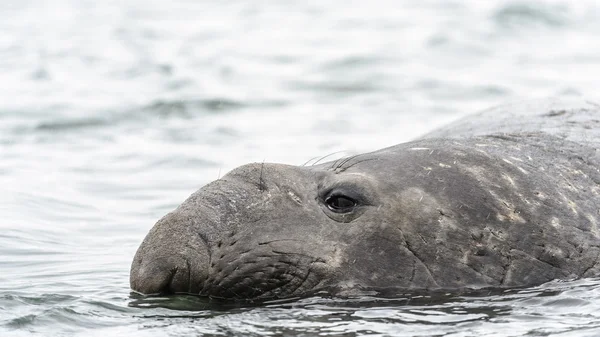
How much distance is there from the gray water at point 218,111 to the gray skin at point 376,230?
0.14 metres

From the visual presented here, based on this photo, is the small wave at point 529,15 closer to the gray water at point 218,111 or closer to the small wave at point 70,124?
the gray water at point 218,111

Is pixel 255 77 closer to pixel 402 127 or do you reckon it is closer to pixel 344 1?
pixel 402 127

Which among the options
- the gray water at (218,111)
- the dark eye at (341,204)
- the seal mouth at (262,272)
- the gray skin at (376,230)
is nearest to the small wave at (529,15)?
the gray water at (218,111)

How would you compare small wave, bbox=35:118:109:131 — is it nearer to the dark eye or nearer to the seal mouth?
the dark eye

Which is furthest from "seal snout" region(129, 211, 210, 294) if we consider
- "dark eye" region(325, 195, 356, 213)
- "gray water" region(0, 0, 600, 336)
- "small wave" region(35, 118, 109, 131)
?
"small wave" region(35, 118, 109, 131)

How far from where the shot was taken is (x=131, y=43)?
23453 mm

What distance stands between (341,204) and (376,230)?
308 mm

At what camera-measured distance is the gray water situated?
7.27 meters

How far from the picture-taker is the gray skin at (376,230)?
735cm

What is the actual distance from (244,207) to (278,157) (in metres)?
6.98

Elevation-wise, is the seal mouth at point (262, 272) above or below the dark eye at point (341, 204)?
below

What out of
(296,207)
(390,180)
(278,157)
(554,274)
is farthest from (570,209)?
(278,157)

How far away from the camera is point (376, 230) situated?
7.50 metres

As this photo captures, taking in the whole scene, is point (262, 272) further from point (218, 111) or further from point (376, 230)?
point (218, 111)
